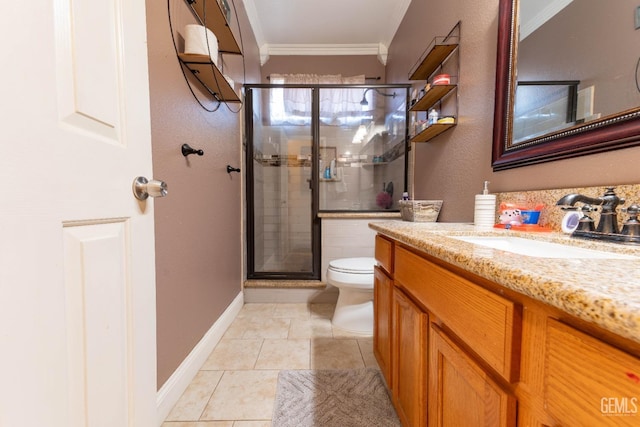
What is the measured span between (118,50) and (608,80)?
4.14ft

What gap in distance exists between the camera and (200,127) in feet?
4.64

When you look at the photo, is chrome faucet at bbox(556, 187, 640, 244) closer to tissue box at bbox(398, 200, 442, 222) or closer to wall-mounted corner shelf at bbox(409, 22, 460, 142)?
tissue box at bbox(398, 200, 442, 222)

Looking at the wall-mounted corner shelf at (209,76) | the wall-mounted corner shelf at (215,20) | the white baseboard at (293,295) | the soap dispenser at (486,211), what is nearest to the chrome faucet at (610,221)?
the soap dispenser at (486,211)

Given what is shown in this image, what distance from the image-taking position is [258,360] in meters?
1.49

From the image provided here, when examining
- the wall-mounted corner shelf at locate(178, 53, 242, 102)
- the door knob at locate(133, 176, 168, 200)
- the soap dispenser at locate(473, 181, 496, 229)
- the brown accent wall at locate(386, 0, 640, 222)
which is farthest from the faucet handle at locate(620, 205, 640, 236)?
the wall-mounted corner shelf at locate(178, 53, 242, 102)

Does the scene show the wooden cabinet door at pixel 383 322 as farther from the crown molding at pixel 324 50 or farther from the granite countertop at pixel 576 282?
the crown molding at pixel 324 50

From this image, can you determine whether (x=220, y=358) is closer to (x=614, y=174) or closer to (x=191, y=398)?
(x=191, y=398)

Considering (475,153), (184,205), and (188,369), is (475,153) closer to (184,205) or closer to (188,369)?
(184,205)

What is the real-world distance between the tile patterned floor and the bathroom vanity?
0.71 metres

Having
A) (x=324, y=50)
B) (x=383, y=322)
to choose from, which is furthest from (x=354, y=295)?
(x=324, y=50)

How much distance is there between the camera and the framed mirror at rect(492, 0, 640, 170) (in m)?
0.69

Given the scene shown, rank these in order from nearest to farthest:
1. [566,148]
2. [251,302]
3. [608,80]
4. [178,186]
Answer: [608,80], [566,148], [178,186], [251,302]

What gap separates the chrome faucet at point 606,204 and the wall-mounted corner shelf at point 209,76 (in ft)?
4.89

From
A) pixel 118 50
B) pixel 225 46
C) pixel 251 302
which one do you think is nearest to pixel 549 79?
pixel 118 50
